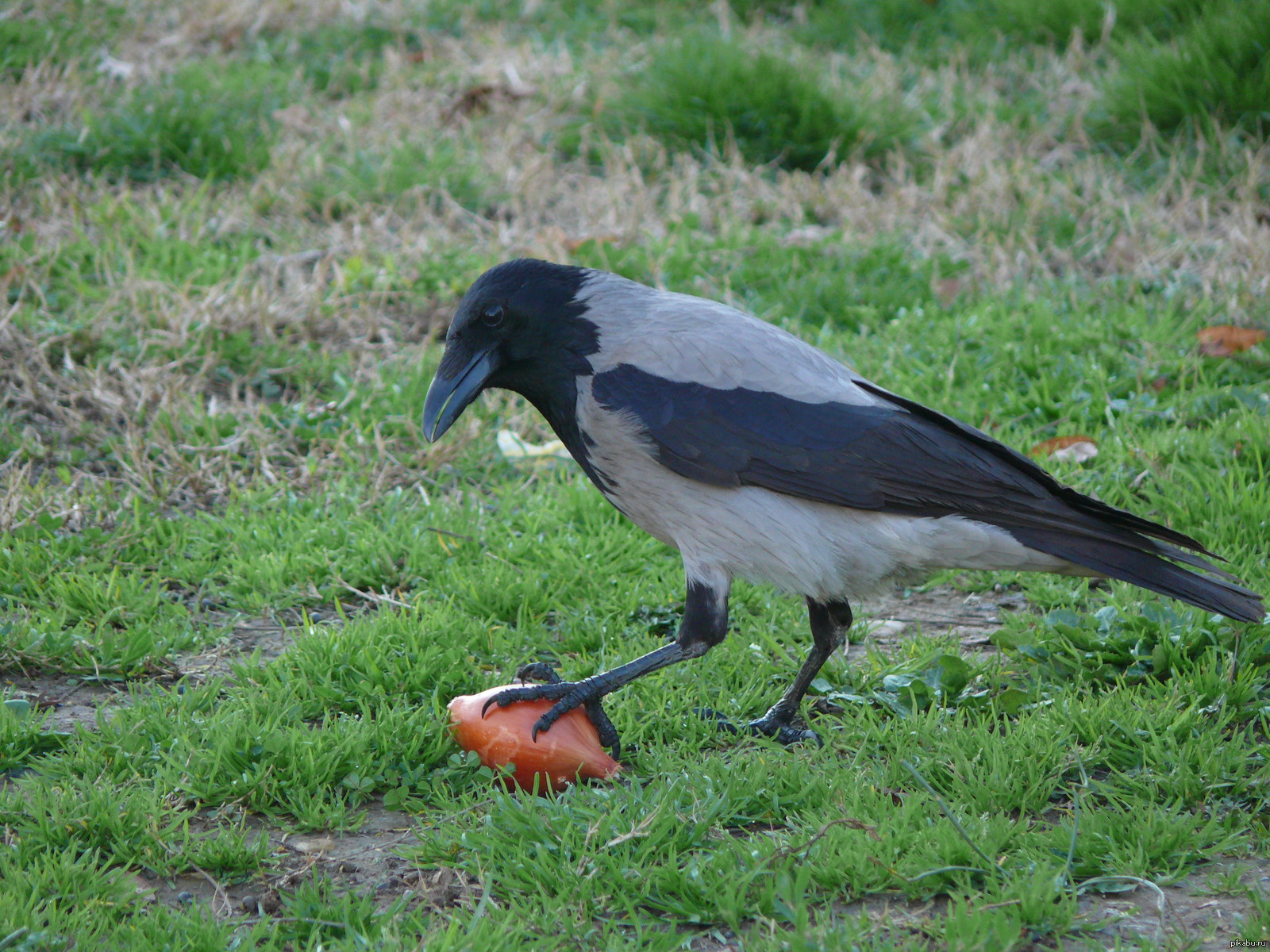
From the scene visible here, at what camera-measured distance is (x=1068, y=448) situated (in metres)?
4.61

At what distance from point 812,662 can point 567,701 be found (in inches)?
31.3

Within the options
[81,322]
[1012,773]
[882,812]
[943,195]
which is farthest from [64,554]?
[943,195]

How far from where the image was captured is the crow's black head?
135 inches

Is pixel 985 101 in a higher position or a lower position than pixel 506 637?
higher

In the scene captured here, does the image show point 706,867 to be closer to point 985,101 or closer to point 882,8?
point 985,101

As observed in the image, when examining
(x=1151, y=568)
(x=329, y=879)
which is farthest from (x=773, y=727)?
(x=329, y=879)

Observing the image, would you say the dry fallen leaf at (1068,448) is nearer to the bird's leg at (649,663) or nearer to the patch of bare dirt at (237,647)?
the bird's leg at (649,663)

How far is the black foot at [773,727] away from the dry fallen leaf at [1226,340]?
9.16ft

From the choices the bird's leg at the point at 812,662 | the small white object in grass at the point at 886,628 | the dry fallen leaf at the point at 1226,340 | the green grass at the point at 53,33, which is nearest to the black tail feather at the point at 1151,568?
the bird's leg at the point at 812,662

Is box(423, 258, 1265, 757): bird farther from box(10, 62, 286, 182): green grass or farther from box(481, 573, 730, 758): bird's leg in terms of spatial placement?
box(10, 62, 286, 182): green grass

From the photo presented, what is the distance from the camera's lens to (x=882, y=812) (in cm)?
284

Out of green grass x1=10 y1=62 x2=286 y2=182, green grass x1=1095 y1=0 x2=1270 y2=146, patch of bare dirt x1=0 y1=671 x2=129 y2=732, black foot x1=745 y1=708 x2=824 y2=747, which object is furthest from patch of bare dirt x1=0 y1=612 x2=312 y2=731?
green grass x1=1095 y1=0 x2=1270 y2=146

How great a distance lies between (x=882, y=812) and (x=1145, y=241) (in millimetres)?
4333

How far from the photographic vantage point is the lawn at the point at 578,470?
107 inches
